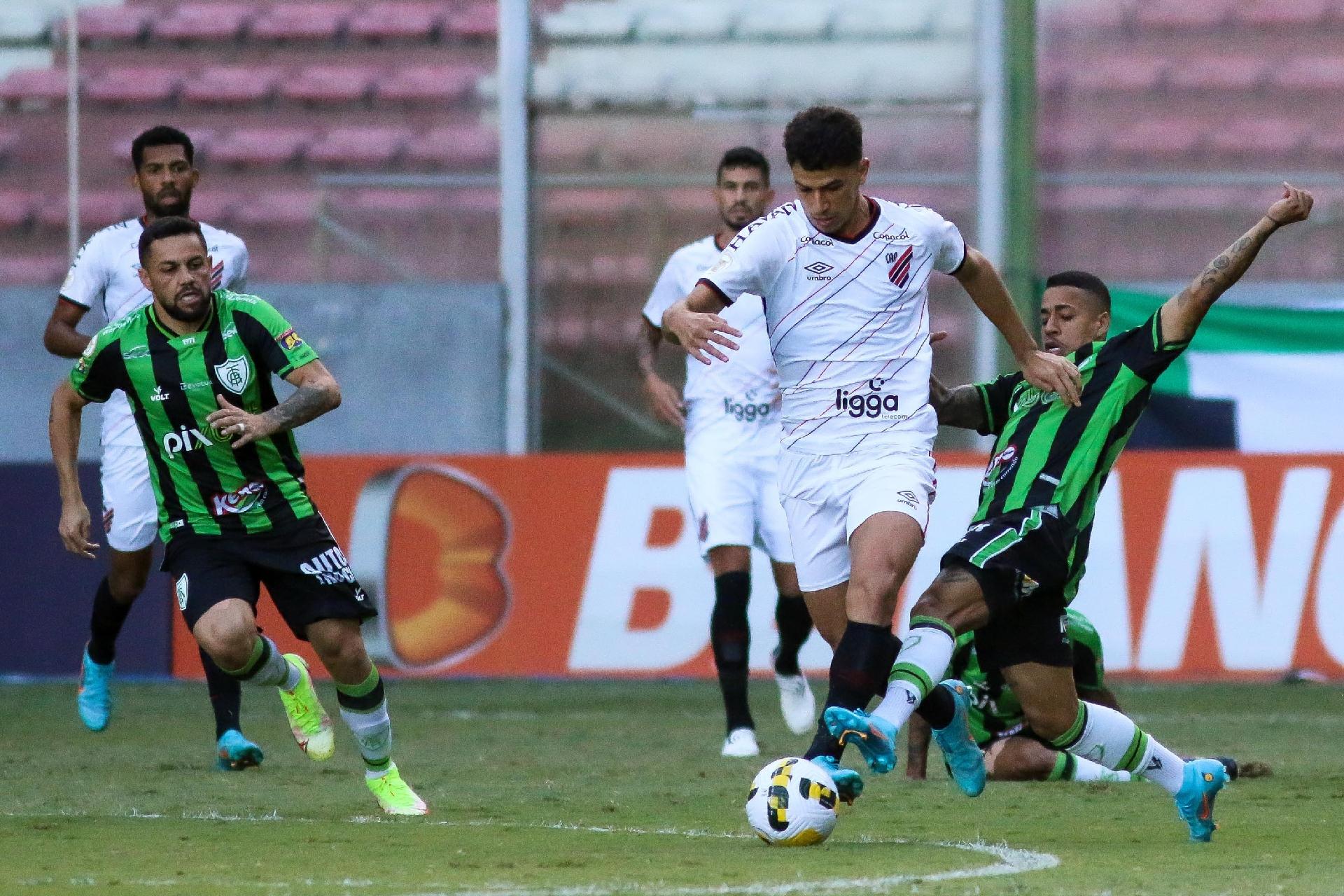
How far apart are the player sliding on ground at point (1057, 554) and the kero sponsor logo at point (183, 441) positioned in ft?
7.10

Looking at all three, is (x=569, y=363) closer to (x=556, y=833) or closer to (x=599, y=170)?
(x=599, y=170)

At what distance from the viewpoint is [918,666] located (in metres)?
5.40

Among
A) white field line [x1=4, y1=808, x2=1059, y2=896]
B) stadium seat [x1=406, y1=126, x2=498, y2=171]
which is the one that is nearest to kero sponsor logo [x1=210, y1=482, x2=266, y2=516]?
white field line [x1=4, y1=808, x2=1059, y2=896]

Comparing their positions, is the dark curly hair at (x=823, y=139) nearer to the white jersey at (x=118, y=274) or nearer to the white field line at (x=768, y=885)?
the white field line at (x=768, y=885)

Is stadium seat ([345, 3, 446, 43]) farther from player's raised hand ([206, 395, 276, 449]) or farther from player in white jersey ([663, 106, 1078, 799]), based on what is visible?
player in white jersey ([663, 106, 1078, 799])

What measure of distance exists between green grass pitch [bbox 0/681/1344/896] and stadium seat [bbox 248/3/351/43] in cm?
524

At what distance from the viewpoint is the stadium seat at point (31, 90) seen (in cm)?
1311

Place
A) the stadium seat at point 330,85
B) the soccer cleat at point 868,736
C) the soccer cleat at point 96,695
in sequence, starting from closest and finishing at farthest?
the soccer cleat at point 868,736, the soccer cleat at point 96,695, the stadium seat at point 330,85

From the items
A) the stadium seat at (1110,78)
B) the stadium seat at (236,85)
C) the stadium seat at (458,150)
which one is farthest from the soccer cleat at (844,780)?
the stadium seat at (236,85)

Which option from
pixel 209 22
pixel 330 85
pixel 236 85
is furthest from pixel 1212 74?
pixel 209 22

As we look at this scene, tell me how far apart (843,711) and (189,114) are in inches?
367

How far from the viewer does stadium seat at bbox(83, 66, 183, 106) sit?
13234mm

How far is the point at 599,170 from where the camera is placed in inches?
514

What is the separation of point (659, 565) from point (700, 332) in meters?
5.85
